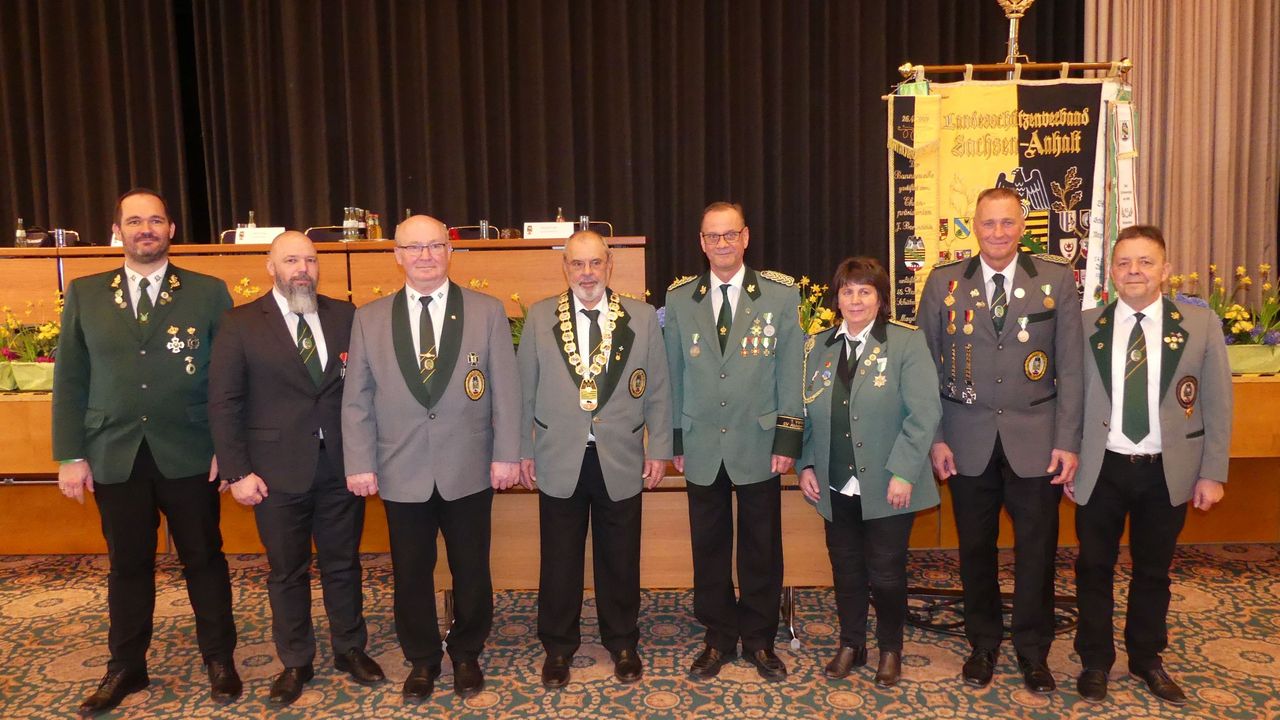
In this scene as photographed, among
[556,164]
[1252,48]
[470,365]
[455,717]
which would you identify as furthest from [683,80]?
[455,717]

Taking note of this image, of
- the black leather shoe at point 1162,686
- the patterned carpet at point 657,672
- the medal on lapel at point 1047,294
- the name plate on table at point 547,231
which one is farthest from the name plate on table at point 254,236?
the black leather shoe at point 1162,686

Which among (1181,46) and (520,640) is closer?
(520,640)

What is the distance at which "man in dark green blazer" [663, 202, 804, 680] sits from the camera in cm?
294

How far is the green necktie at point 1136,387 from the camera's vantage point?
274 cm

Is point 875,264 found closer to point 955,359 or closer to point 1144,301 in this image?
point 955,359

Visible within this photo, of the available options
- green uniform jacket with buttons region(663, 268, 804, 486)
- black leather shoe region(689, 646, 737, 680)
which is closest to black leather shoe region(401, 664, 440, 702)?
black leather shoe region(689, 646, 737, 680)

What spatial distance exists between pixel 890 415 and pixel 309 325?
6.65 ft

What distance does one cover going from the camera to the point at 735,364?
2.94m

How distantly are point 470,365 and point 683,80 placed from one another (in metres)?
5.02

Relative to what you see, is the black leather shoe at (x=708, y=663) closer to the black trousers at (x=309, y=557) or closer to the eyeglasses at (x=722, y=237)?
the black trousers at (x=309, y=557)

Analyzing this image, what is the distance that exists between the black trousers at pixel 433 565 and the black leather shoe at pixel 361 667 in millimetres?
204

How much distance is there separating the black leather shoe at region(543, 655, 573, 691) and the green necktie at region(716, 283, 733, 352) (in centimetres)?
128

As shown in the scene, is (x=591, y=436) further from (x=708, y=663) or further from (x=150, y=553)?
(x=150, y=553)

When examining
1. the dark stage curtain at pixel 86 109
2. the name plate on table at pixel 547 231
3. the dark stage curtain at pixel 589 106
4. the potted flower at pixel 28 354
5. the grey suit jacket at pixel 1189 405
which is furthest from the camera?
the dark stage curtain at pixel 86 109
